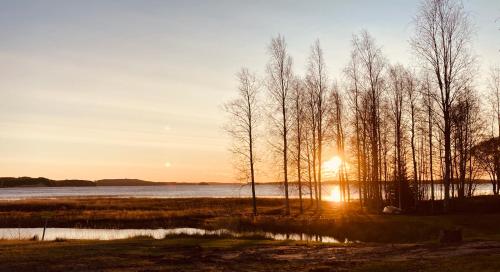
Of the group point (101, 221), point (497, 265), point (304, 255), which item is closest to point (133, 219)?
point (101, 221)

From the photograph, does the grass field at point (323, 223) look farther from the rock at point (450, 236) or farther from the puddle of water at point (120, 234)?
the rock at point (450, 236)

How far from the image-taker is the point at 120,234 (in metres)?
39.6

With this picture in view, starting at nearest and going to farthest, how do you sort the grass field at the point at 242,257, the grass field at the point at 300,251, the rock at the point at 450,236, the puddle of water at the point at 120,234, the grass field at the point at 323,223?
1. the grass field at the point at 242,257
2. the grass field at the point at 300,251
3. the rock at the point at 450,236
4. the grass field at the point at 323,223
5. the puddle of water at the point at 120,234

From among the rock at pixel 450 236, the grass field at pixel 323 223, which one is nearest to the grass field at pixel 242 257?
the rock at pixel 450 236

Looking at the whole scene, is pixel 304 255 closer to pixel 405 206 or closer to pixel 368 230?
pixel 368 230

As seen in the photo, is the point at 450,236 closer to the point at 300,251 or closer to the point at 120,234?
the point at 300,251

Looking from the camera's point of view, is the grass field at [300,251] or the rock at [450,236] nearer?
the grass field at [300,251]

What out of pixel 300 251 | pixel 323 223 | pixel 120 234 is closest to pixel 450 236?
pixel 300 251

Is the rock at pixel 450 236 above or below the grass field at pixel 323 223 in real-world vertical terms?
above

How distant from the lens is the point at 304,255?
840 inches

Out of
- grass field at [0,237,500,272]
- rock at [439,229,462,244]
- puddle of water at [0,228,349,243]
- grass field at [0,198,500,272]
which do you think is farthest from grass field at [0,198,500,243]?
grass field at [0,237,500,272]

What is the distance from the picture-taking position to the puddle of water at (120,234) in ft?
107

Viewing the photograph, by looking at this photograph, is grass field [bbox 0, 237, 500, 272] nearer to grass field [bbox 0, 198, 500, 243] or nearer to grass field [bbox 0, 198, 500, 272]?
grass field [bbox 0, 198, 500, 272]

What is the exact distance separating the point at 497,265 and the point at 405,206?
102 ft
